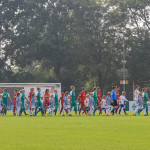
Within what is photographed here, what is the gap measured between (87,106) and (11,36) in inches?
1498

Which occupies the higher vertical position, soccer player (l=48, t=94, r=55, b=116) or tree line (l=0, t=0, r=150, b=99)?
tree line (l=0, t=0, r=150, b=99)

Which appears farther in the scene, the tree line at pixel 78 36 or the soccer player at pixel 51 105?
the tree line at pixel 78 36

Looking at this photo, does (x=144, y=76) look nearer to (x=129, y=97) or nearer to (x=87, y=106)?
(x=129, y=97)

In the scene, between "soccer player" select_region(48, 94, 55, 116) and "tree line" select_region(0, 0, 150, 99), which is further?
"tree line" select_region(0, 0, 150, 99)

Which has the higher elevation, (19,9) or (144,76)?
(19,9)

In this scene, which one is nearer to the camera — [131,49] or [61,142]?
[61,142]

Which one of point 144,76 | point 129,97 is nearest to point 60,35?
point 144,76

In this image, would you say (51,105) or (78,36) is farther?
(78,36)

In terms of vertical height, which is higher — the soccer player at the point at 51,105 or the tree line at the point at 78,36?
the tree line at the point at 78,36

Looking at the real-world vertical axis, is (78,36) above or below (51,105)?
above

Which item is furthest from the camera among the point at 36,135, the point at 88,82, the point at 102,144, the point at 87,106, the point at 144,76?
the point at 88,82

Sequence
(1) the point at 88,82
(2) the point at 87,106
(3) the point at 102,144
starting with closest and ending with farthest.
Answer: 1. (3) the point at 102,144
2. (2) the point at 87,106
3. (1) the point at 88,82

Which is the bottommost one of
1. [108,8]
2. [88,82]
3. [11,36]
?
[88,82]

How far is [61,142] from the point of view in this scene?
1348cm
